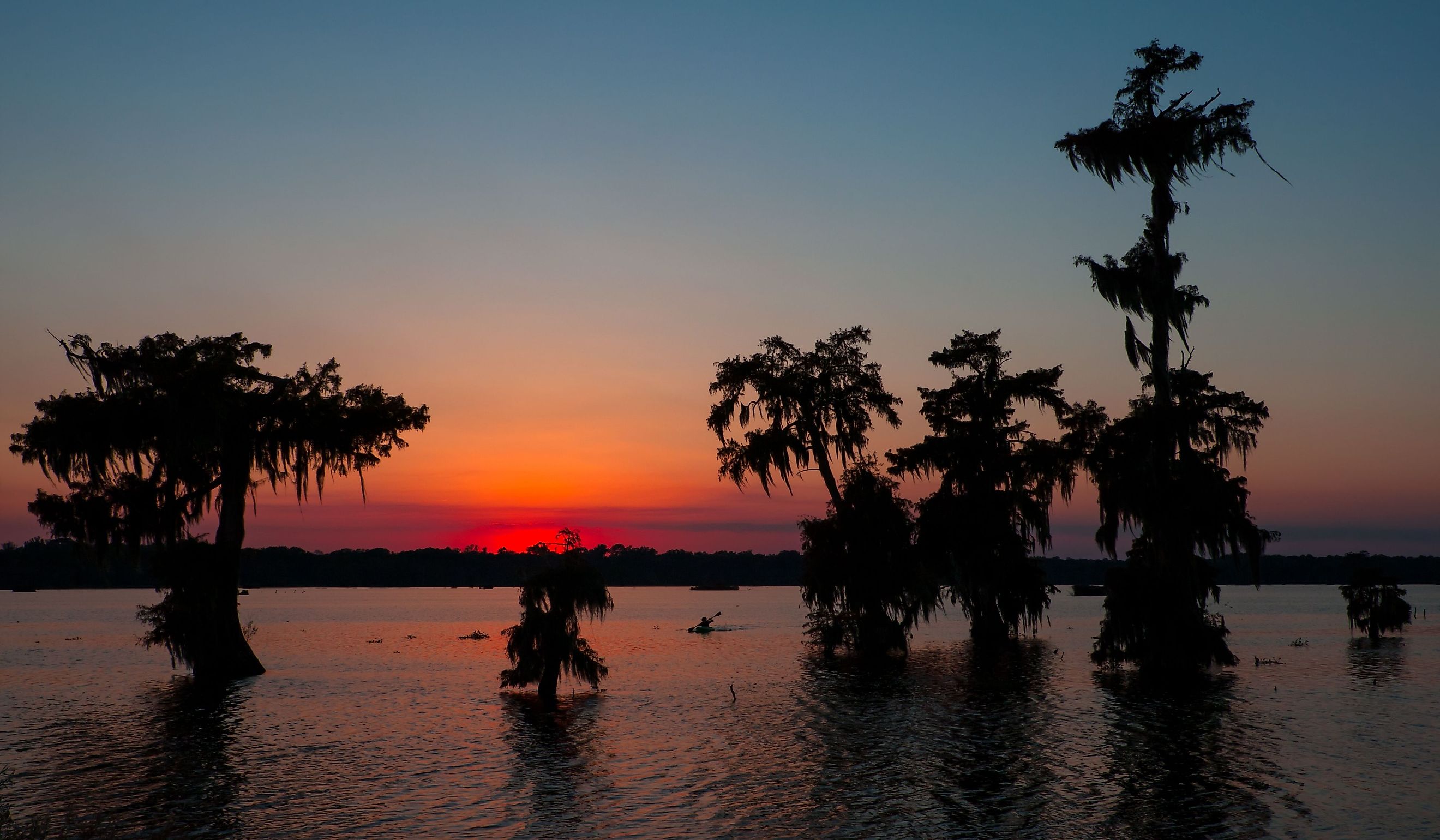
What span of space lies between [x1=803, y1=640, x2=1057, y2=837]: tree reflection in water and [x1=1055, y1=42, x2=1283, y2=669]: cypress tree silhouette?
5.58 meters

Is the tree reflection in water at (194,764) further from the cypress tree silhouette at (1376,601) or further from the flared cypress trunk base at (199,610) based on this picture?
the cypress tree silhouette at (1376,601)

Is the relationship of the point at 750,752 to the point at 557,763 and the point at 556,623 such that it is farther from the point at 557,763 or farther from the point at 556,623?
the point at 556,623

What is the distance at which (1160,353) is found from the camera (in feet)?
131

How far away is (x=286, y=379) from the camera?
40656mm

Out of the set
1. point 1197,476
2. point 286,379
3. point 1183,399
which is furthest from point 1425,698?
point 286,379

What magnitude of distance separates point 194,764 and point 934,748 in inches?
737

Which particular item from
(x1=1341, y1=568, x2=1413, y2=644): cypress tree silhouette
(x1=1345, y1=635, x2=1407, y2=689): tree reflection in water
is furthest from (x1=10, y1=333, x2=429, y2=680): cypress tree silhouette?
(x1=1341, y1=568, x2=1413, y2=644): cypress tree silhouette

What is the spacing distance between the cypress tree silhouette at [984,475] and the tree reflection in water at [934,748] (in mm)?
7638

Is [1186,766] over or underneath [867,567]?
underneath

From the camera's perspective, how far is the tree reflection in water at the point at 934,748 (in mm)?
20109

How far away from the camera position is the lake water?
19922 millimetres

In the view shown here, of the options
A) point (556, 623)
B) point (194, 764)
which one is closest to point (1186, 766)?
point (556, 623)

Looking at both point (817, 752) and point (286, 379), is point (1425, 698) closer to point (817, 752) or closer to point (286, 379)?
point (817, 752)

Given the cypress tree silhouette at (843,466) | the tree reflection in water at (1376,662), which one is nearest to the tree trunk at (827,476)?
the cypress tree silhouette at (843,466)
